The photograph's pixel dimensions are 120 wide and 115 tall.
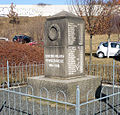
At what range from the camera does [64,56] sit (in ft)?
22.1

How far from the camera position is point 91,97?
23.2ft

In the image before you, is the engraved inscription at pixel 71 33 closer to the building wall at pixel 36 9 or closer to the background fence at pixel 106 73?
the background fence at pixel 106 73

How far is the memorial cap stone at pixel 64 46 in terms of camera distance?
6734 mm

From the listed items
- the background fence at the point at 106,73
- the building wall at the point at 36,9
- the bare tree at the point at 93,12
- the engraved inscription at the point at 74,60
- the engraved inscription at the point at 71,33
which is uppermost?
the building wall at the point at 36,9

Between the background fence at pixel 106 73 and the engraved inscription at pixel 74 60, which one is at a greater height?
the engraved inscription at pixel 74 60

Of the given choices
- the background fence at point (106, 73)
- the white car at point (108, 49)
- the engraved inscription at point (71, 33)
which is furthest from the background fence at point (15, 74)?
the white car at point (108, 49)

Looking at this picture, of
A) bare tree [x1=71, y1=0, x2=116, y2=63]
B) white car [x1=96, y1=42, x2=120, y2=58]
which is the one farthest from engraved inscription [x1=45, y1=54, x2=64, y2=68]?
white car [x1=96, y1=42, x2=120, y2=58]

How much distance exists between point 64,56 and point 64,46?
304 mm

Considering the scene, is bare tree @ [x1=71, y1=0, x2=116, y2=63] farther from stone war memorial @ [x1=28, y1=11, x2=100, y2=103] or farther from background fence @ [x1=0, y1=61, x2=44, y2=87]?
stone war memorial @ [x1=28, y1=11, x2=100, y2=103]

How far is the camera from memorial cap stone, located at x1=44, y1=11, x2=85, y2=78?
6.73 meters

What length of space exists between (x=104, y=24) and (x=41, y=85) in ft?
25.5

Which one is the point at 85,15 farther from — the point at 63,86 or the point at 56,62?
the point at 63,86

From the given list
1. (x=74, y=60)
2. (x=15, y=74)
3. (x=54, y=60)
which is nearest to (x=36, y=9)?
(x=15, y=74)

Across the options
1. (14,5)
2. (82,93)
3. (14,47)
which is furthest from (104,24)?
(14,5)
